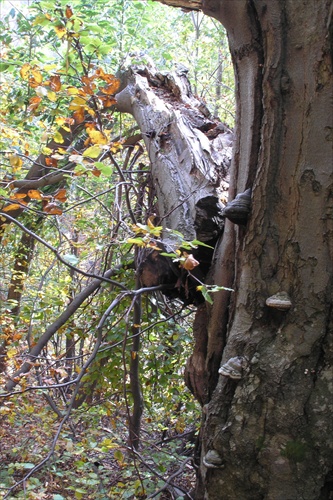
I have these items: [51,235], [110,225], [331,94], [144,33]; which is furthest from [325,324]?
[144,33]

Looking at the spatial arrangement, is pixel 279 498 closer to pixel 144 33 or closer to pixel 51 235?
pixel 51 235

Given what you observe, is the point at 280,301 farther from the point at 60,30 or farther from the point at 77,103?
the point at 60,30

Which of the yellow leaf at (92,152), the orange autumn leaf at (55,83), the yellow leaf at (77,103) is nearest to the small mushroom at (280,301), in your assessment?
the yellow leaf at (92,152)

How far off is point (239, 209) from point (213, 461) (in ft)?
2.58

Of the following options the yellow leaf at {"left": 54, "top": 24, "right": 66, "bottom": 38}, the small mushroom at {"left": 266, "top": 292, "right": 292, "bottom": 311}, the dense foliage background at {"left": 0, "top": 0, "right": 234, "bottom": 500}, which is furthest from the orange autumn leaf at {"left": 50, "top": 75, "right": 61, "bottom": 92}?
the small mushroom at {"left": 266, "top": 292, "right": 292, "bottom": 311}

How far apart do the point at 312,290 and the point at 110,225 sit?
3514mm

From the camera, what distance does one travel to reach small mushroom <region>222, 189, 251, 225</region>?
157 cm

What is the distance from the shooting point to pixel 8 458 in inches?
145

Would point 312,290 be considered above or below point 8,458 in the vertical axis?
above

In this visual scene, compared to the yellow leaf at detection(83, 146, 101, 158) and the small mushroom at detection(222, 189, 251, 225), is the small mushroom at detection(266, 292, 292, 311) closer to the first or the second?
the small mushroom at detection(222, 189, 251, 225)

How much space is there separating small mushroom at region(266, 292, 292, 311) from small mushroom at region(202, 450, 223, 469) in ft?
1.60

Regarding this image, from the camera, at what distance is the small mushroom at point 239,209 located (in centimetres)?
157

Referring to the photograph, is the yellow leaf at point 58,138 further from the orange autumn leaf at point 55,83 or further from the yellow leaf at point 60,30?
the yellow leaf at point 60,30

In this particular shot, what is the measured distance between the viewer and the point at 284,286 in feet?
4.88
